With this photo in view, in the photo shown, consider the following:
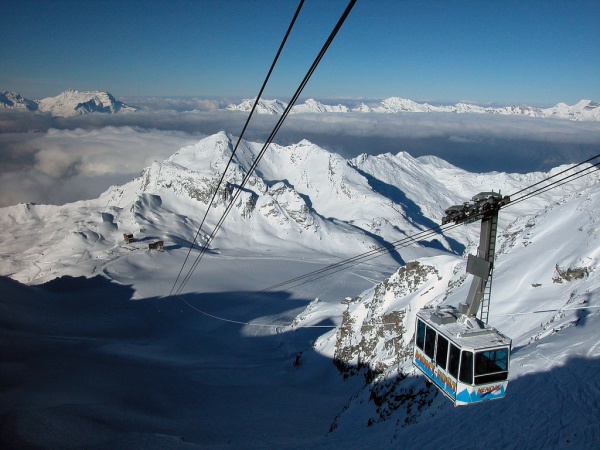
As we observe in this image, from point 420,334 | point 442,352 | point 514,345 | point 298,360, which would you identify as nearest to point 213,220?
point 298,360

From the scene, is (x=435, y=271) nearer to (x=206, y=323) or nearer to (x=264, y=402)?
(x=264, y=402)

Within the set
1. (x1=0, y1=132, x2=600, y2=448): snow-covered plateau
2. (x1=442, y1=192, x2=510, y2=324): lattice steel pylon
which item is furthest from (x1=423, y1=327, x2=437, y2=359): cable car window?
(x1=0, y1=132, x2=600, y2=448): snow-covered plateau

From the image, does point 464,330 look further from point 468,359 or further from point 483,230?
point 483,230

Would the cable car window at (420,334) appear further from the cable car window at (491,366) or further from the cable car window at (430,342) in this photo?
the cable car window at (491,366)

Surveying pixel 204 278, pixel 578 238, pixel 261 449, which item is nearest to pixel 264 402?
pixel 261 449

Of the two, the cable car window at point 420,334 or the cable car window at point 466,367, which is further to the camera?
the cable car window at point 420,334

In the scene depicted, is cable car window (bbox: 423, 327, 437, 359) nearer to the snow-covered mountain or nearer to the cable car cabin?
the cable car cabin

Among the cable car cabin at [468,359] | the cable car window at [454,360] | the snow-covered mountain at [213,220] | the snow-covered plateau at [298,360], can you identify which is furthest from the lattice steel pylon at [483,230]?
the snow-covered mountain at [213,220]
